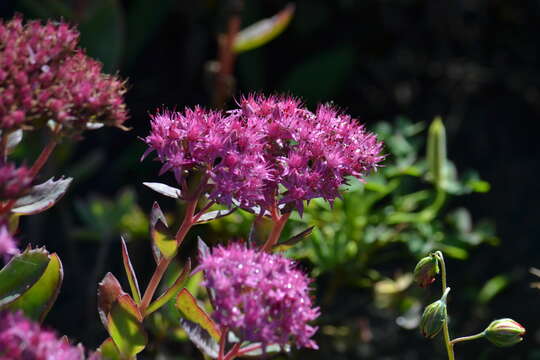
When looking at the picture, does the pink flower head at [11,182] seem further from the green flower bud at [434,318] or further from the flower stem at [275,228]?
the green flower bud at [434,318]

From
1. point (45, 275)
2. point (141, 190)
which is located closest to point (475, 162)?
point (141, 190)

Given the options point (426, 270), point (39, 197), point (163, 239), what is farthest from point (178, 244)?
point (426, 270)

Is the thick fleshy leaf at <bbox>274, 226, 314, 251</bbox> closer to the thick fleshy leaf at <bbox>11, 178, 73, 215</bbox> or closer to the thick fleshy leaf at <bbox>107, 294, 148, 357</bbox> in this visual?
the thick fleshy leaf at <bbox>107, 294, 148, 357</bbox>

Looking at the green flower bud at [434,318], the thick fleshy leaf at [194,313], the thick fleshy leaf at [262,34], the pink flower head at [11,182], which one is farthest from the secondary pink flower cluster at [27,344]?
the thick fleshy leaf at [262,34]

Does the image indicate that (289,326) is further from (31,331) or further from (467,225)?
(467,225)

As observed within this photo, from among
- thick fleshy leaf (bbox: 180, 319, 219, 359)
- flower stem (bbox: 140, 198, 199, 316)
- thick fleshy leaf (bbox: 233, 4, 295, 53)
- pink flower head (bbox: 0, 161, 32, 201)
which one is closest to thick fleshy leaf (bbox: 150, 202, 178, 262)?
flower stem (bbox: 140, 198, 199, 316)
